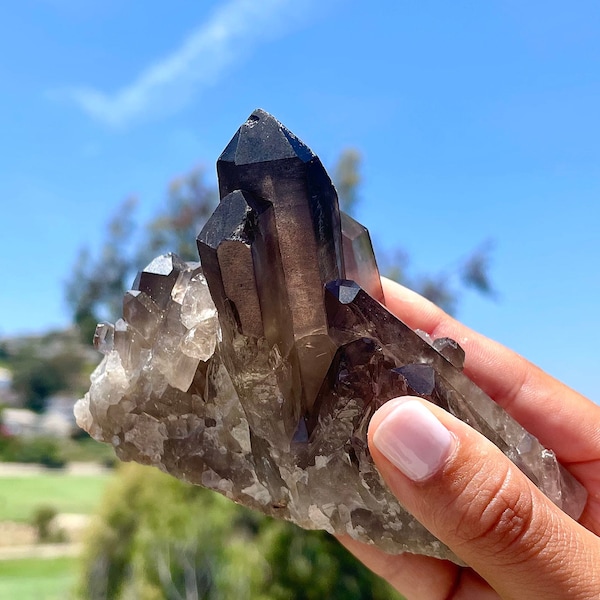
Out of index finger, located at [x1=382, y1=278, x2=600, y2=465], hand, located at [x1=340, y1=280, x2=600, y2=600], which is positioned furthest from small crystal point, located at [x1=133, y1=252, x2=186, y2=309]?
index finger, located at [x1=382, y1=278, x2=600, y2=465]

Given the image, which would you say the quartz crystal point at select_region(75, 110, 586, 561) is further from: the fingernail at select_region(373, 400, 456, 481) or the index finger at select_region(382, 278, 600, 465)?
the index finger at select_region(382, 278, 600, 465)

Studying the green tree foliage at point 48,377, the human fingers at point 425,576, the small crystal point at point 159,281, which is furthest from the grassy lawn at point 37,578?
the green tree foliage at point 48,377

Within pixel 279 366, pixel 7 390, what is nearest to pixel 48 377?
pixel 7 390

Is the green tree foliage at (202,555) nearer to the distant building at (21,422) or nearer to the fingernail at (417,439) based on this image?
the fingernail at (417,439)

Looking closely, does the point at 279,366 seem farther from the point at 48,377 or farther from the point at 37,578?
the point at 48,377

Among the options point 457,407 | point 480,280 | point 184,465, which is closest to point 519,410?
point 457,407

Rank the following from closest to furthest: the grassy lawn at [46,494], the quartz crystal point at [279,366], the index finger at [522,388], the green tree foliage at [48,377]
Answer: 1. the quartz crystal point at [279,366]
2. the index finger at [522,388]
3. the grassy lawn at [46,494]
4. the green tree foliage at [48,377]
